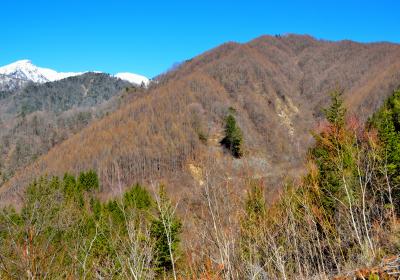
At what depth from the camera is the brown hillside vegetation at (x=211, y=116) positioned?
9094cm

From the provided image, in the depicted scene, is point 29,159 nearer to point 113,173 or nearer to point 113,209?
point 113,173

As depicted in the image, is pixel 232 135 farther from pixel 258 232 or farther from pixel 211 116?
pixel 258 232

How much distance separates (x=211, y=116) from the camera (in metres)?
107

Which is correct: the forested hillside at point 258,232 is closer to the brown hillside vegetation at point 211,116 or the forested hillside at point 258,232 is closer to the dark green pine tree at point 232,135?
the brown hillside vegetation at point 211,116

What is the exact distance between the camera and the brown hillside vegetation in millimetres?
90938

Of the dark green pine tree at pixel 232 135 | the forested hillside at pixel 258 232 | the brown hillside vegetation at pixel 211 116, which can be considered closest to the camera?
the forested hillside at pixel 258 232

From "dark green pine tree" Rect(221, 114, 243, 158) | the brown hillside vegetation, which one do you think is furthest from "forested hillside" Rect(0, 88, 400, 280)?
"dark green pine tree" Rect(221, 114, 243, 158)

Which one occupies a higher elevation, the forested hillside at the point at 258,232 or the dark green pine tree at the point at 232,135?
the dark green pine tree at the point at 232,135

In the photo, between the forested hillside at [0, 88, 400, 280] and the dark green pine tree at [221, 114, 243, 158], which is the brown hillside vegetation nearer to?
the dark green pine tree at [221, 114, 243, 158]

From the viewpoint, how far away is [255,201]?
1076 centimetres

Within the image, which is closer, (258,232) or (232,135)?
(258,232)

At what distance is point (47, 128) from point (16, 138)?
1531 centimetres

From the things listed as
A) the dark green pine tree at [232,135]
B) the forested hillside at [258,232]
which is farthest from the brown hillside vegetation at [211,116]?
the forested hillside at [258,232]

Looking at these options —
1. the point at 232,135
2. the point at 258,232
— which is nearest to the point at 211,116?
the point at 232,135
